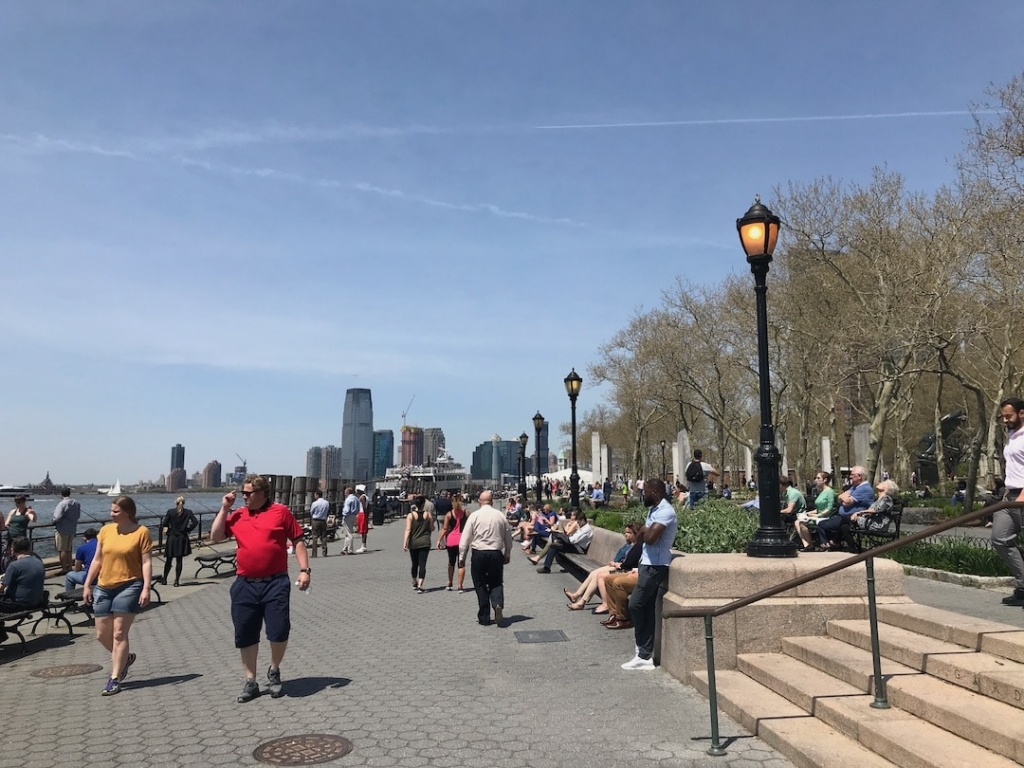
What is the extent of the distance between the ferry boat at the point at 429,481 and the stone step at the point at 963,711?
6525 cm

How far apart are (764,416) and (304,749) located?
17.9ft

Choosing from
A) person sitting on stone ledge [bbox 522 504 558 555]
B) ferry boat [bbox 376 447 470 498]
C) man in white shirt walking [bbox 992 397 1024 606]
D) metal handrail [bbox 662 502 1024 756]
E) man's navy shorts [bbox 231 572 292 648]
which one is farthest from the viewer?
ferry boat [bbox 376 447 470 498]

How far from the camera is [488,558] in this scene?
10.5 metres

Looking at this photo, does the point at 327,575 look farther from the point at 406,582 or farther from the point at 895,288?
the point at 895,288

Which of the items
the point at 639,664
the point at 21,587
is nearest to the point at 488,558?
the point at 639,664

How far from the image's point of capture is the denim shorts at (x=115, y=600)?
24.1 feet

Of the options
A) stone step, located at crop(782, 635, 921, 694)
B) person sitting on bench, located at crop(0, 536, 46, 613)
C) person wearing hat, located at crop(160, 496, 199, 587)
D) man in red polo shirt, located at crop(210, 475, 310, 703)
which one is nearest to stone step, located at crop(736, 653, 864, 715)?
stone step, located at crop(782, 635, 921, 694)

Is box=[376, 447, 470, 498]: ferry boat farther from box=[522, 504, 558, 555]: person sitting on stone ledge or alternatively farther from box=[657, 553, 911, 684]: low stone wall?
box=[657, 553, 911, 684]: low stone wall

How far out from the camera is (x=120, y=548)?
7.43 meters

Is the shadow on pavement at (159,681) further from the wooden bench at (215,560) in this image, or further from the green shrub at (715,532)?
the wooden bench at (215,560)

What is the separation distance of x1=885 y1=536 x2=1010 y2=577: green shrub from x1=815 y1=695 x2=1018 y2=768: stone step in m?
5.33

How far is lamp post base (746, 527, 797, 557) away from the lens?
754 centimetres

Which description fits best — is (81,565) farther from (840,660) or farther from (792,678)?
(840,660)

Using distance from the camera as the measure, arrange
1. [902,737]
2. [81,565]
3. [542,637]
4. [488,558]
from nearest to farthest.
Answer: [902,737], [542,637], [488,558], [81,565]
